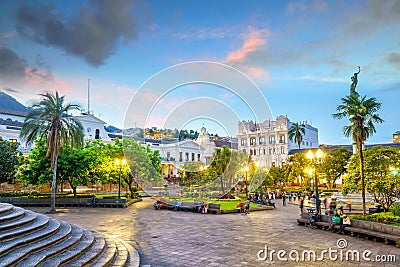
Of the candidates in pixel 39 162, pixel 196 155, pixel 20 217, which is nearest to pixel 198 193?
pixel 39 162

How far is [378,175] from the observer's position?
80.2ft

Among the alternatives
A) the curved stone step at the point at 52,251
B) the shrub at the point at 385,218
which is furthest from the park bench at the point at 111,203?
the shrub at the point at 385,218

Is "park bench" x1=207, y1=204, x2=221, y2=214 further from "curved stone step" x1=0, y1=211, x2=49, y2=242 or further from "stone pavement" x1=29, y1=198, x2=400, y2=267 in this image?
"curved stone step" x1=0, y1=211, x2=49, y2=242

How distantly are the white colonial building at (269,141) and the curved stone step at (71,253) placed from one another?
70.8 meters

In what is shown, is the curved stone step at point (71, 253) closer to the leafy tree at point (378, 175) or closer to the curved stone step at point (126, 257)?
the curved stone step at point (126, 257)

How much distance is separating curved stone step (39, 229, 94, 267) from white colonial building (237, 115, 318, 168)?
70.8 metres

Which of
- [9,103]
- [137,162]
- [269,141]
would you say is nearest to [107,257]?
[137,162]

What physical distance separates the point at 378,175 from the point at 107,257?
2277 centimetres

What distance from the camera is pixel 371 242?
1309 cm

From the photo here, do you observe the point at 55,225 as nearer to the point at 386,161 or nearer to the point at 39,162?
the point at 39,162

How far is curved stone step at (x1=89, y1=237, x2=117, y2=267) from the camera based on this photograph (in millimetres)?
8613

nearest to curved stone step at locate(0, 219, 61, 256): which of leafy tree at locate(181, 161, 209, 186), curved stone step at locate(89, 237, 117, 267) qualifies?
curved stone step at locate(89, 237, 117, 267)

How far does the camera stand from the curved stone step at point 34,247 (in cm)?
693

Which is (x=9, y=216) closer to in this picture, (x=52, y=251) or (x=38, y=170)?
(x=52, y=251)
